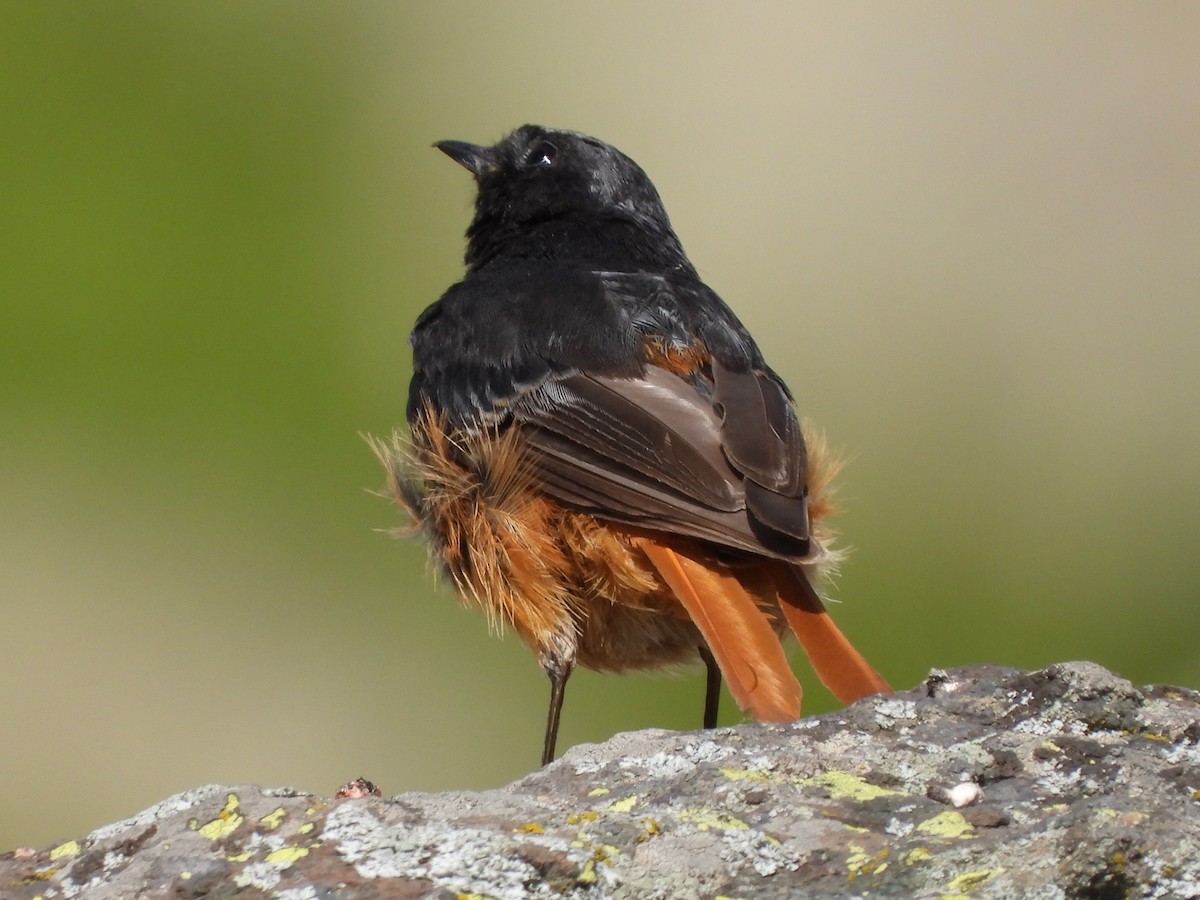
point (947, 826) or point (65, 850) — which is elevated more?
point (65, 850)

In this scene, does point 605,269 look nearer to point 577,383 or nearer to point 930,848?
point 577,383

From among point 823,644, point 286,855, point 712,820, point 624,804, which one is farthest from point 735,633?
point 286,855

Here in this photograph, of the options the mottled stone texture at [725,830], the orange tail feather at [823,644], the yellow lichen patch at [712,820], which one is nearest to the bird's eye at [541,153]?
the orange tail feather at [823,644]

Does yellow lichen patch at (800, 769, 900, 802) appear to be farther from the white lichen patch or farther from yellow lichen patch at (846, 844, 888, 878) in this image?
the white lichen patch

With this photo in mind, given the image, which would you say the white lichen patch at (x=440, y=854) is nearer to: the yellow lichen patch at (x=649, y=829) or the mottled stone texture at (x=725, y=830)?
the mottled stone texture at (x=725, y=830)

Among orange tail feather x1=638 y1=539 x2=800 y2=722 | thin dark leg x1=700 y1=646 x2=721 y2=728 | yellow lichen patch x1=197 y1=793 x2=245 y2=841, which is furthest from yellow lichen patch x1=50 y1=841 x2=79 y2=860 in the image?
thin dark leg x1=700 y1=646 x2=721 y2=728

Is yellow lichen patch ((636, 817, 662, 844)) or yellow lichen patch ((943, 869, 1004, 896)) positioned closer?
yellow lichen patch ((943, 869, 1004, 896))

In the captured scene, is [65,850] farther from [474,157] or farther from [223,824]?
[474,157]
